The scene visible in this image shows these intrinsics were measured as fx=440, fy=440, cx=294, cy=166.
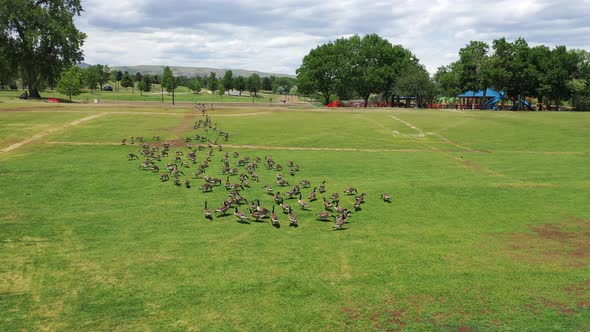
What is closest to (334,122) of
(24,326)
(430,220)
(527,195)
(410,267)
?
(527,195)

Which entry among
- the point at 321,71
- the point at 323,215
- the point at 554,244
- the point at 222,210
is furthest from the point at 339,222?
the point at 321,71

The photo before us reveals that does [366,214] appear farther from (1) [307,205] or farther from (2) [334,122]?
(2) [334,122]

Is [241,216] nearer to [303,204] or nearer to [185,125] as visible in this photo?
[303,204]

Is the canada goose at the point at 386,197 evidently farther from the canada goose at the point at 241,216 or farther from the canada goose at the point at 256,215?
the canada goose at the point at 241,216

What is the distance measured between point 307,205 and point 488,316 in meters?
14.8

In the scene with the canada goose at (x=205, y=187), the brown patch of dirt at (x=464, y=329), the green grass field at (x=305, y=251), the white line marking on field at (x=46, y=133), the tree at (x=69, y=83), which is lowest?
the brown patch of dirt at (x=464, y=329)

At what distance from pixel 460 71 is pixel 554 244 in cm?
11983

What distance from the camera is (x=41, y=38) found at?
103750 mm

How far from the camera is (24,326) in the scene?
569 inches

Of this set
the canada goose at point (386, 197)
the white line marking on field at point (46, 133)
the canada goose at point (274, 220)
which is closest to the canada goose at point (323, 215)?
the canada goose at point (274, 220)

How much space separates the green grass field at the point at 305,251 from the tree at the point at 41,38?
229 ft

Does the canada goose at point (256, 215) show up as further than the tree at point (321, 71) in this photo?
No

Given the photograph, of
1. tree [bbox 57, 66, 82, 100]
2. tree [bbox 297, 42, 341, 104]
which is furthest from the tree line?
tree [bbox 57, 66, 82, 100]

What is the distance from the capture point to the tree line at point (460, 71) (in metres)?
125
